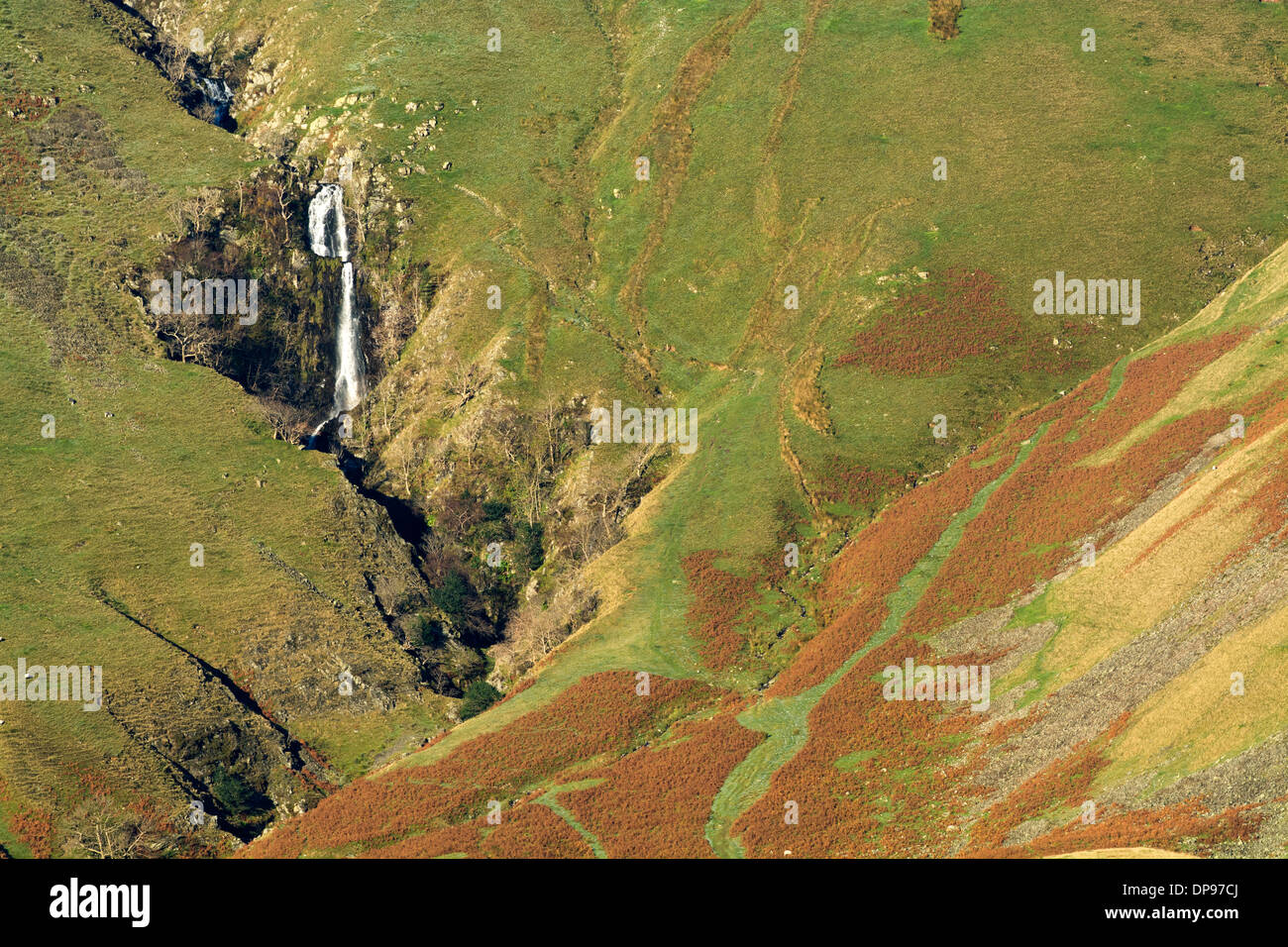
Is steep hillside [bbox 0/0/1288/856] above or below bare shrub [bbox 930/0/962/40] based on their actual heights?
below

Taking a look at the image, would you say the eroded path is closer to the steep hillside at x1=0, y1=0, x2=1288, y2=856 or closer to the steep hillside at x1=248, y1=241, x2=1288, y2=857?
the steep hillside at x1=248, y1=241, x2=1288, y2=857

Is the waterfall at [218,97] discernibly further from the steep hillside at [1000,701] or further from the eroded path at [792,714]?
the eroded path at [792,714]

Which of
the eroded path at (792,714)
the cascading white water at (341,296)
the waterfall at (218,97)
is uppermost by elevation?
the waterfall at (218,97)

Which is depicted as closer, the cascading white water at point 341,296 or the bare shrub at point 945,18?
the cascading white water at point 341,296

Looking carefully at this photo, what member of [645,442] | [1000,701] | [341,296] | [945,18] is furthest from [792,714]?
[945,18]

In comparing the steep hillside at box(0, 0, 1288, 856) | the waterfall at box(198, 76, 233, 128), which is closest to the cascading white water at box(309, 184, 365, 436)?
the steep hillside at box(0, 0, 1288, 856)

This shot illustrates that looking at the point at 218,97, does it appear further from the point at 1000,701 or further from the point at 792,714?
the point at 1000,701

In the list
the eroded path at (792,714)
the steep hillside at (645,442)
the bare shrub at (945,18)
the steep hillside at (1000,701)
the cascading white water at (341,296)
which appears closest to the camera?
the steep hillside at (1000,701)

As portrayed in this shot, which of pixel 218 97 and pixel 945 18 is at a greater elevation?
pixel 945 18

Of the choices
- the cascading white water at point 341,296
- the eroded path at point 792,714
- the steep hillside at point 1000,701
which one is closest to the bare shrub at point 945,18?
the steep hillside at point 1000,701
